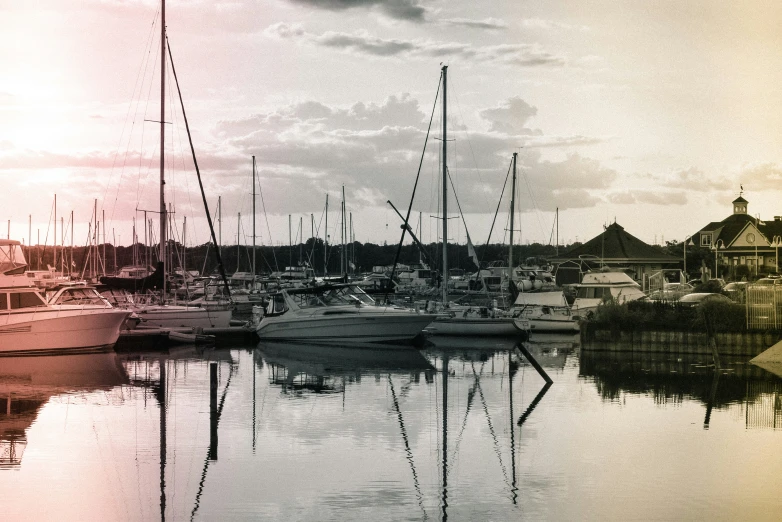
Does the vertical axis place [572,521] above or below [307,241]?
below

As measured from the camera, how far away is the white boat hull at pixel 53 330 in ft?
137

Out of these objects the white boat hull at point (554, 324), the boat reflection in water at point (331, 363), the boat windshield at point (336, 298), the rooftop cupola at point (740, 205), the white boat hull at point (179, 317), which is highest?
the rooftop cupola at point (740, 205)

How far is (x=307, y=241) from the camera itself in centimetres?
9875

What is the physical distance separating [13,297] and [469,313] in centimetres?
2285

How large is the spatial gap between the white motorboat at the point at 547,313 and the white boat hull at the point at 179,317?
1579cm

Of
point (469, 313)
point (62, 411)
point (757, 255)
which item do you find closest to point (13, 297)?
point (62, 411)

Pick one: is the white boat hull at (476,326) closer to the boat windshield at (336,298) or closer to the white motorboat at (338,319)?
the white motorboat at (338,319)

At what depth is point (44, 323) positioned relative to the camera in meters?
42.1

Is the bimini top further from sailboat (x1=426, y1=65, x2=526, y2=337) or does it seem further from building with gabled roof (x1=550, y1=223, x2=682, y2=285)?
building with gabled roof (x1=550, y1=223, x2=682, y2=285)

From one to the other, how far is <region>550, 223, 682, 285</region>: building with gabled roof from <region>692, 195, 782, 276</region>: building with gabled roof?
6.67 meters

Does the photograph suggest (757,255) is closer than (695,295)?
No

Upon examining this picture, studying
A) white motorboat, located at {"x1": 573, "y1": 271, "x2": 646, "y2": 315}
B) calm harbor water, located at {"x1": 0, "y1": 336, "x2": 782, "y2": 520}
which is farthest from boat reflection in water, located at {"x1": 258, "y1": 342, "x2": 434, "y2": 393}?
white motorboat, located at {"x1": 573, "y1": 271, "x2": 646, "y2": 315}

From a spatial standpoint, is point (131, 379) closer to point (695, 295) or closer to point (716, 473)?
point (716, 473)

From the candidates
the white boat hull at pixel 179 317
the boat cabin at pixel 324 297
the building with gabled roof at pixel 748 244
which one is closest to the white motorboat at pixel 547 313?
the boat cabin at pixel 324 297
